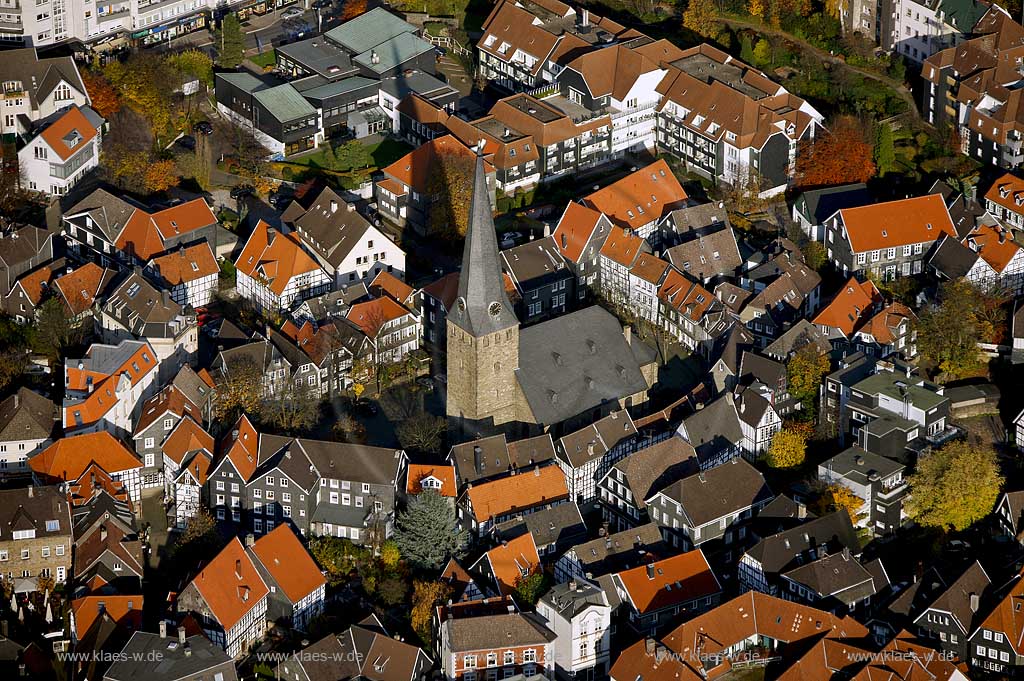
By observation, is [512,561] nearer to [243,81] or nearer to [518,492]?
[518,492]

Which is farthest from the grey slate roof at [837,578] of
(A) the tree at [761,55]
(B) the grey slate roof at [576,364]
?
(A) the tree at [761,55]

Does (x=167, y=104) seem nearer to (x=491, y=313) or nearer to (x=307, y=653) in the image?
(x=491, y=313)

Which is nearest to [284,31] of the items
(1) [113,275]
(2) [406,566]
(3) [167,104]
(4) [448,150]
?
(3) [167,104]

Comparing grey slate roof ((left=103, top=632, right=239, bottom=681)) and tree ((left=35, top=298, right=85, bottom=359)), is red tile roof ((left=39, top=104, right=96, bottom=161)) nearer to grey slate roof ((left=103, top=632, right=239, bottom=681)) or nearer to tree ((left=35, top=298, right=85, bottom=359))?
tree ((left=35, top=298, right=85, bottom=359))

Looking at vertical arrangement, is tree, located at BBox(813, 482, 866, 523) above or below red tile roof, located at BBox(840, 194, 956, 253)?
below

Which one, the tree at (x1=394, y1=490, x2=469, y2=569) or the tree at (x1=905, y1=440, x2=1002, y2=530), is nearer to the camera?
the tree at (x1=394, y1=490, x2=469, y2=569)

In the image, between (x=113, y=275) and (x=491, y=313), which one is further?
(x=113, y=275)

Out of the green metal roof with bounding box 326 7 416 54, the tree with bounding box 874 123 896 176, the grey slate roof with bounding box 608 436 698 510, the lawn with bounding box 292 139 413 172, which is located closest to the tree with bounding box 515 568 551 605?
the grey slate roof with bounding box 608 436 698 510
